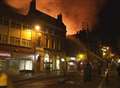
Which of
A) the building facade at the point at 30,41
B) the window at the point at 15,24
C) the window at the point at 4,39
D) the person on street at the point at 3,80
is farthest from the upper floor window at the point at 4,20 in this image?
the person on street at the point at 3,80

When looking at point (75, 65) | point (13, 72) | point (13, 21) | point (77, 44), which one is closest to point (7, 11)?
point (13, 21)

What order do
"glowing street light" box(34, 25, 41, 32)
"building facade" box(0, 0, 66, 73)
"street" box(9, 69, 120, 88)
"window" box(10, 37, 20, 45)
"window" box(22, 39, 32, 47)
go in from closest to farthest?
"street" box(9, 69, 120, 88), "building facade" box(0, 0, 66, 73), "window" box(10, 37, 20, 45), "window" box(22, 39, 32, 47), "glowing street light" box(34, 25, 41, 32)

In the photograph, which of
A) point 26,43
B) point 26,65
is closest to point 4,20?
point 26,43

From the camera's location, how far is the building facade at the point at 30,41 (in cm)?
4109

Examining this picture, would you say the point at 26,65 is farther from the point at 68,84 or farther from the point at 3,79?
the point at 3,79

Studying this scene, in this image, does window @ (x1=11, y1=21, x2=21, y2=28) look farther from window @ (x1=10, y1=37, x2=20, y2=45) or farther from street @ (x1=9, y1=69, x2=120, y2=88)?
street @ (x1=9, y1=69, x2=120, y2=88)

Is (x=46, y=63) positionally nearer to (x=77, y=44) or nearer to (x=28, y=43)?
(x=28, y=43)

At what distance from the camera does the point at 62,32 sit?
61281 millimetres

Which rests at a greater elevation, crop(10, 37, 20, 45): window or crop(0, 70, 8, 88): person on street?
crop(10, 37, 20, 45): window

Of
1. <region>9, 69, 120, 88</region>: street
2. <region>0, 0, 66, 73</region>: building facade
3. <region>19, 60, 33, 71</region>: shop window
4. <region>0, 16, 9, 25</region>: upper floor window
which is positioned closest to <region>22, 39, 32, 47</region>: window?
<region>0, 0, 66, 73</region>: building facade

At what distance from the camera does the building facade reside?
1618 inches

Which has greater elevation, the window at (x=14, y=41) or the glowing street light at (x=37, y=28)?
the glowing street light at (x=37, y=28)

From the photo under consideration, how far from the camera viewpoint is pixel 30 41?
155 ft

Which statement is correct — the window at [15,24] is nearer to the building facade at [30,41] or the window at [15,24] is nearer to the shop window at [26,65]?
the building facade at [30,41]
